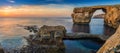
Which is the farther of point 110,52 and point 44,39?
point 44,39

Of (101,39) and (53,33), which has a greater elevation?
(53,33)

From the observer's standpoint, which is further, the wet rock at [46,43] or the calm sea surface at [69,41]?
the calm sea surface at [69,41]

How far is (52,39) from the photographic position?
3166 centimetres

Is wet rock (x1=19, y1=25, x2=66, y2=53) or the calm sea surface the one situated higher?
wet rock (x1=19, y1=25, x2=66, y2=53)

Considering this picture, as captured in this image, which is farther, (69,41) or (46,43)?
(69,41)

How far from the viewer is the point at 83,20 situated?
287 ft

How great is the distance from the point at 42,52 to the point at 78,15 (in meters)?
62.6

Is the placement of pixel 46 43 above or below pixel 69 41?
above

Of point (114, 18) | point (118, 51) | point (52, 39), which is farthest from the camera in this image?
point (114, 18)

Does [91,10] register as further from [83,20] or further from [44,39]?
[44,39]

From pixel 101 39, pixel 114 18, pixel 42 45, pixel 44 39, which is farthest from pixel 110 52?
pixel 114 18

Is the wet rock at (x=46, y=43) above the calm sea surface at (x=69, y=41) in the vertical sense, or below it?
above

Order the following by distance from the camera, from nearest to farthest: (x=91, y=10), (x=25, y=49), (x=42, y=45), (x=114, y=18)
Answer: (x=25, y=49), (x=42, y=45), (x=114, y=18), (x=91, y=10)

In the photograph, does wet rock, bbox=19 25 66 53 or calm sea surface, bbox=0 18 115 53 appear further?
calm sea surface, bbox=0 18 115 53
